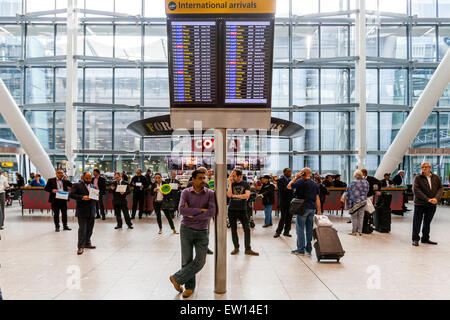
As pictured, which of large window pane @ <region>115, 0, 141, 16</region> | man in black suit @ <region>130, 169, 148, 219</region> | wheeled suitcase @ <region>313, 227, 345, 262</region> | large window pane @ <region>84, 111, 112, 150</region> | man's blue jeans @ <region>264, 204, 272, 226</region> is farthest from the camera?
large window pane @ <region>84, 111, 112, 150</region>

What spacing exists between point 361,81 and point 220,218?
18.2 m

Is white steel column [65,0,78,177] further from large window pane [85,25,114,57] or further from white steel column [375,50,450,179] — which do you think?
white steel column [375,50,450,179]

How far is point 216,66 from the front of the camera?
4.82m

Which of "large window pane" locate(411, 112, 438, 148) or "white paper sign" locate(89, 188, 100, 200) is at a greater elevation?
"large window pane" locate(411, 112, 438, 148)

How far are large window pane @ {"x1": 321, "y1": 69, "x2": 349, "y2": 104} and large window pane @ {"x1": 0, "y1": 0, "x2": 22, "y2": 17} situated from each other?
17.9 meters

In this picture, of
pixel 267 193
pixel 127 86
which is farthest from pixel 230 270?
pixel 127 86

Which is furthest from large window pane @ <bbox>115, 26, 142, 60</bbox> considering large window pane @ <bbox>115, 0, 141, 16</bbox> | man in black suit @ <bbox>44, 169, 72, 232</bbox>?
man in black suit @ <bbox>44, 169, 72, 232</bbox>

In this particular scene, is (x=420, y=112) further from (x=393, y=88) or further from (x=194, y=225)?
(x=194, y=225)

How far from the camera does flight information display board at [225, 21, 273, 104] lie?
188 inches

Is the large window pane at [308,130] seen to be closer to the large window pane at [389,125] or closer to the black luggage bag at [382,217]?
the large window pane at [389,125]

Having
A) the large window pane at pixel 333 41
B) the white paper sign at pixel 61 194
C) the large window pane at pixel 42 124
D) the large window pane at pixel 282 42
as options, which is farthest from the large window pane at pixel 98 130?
the large window pane at pixel 333 41

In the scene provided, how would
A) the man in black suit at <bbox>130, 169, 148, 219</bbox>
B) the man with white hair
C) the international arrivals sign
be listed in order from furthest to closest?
the man in black suit at <bbox>130, 169, 148, 219</bbox> → the man with white hair → the international arrivals sign

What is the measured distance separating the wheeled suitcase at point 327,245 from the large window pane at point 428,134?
1859cm
